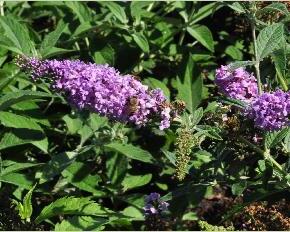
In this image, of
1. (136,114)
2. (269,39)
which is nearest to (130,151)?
(136,114)

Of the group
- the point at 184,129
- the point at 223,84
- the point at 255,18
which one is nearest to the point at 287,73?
the point at 255,18

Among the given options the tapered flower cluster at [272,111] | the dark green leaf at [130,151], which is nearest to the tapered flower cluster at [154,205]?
the dark green leaf at [130,151]

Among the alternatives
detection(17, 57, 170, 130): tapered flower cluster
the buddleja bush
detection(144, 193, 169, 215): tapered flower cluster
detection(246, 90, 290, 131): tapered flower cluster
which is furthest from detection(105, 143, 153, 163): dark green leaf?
detection(246, 90, 290, 131): tapered flower cluster

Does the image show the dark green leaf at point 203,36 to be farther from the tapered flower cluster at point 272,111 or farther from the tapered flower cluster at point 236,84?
the tapered flower cluster at point 272,111

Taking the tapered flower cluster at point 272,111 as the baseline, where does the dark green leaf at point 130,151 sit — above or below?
below

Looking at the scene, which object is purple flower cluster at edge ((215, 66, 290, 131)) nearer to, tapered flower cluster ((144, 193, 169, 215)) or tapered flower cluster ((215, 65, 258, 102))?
tapered flower cluster ((215, 65, 258, 102))

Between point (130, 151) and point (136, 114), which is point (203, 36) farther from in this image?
point (136, 114)
